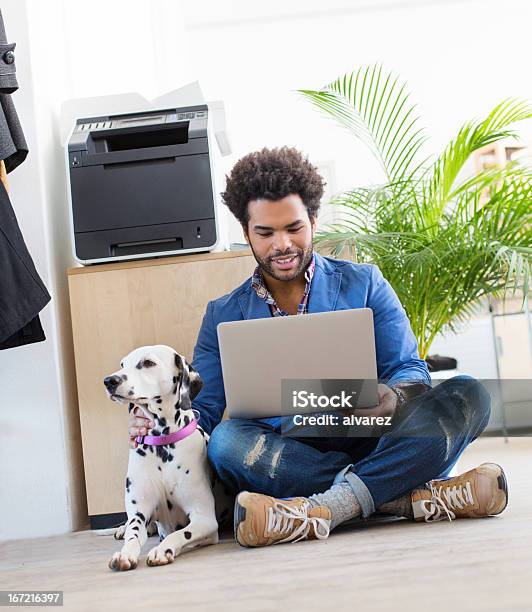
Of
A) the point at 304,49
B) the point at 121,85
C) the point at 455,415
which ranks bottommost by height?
the point at 455,415

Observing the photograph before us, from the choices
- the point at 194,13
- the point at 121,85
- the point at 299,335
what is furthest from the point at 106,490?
the point at 194,13

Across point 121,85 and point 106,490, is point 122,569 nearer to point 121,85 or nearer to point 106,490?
point 106,490

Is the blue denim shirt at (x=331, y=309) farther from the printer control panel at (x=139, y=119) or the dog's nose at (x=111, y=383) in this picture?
the printer control panel at (x=139, y=119)

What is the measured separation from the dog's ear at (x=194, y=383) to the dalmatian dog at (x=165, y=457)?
1 cm

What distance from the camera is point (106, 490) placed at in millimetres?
2449

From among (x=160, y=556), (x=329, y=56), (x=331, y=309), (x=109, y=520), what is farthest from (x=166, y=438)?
(x=329, y=56)

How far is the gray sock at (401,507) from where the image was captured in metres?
1.93

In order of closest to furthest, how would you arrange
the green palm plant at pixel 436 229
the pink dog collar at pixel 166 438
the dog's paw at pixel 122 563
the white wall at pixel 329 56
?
the dog's paw at pixel 122 563
the pink dog collar at pixel 166 438
the green palm plant at pixel 436 229
the white wall at pixel 329 56

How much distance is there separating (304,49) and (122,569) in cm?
535

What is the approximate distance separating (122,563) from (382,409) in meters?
0.65

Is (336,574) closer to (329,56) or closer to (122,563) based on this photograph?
(122,563)

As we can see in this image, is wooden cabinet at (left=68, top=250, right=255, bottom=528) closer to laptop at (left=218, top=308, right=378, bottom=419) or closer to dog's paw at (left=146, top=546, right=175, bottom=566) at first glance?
laptop at (left=218, top=308, right=378, bottom=419)

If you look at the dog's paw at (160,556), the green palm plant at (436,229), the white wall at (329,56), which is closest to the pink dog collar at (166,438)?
the dog's paw at (160,556)

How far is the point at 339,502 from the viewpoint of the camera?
1.84 m
